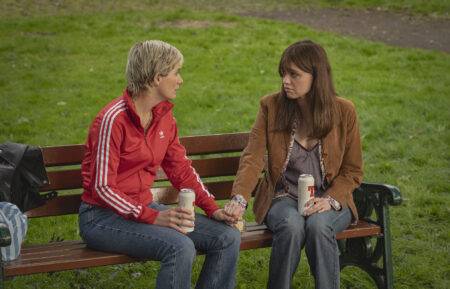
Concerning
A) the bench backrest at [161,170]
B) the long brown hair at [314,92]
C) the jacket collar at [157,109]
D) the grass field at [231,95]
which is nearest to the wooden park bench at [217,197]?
the bench backrest at [161,170]

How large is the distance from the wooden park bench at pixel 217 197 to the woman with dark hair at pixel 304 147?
0.17 metres

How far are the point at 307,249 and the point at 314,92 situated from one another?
3.38ft

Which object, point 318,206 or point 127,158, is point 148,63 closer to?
point 127,158

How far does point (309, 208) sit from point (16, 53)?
30.9 feet

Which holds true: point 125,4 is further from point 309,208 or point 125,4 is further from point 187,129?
point 309,208

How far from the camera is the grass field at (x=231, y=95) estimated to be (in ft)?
15.4

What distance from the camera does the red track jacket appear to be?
3.23 meters

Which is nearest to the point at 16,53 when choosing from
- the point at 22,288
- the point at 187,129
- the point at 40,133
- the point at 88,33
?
the point at 88,33

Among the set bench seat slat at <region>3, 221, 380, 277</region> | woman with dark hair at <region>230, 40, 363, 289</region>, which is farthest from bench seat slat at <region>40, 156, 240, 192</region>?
bench seat slat at <region>3, 221, 380, 277</region>

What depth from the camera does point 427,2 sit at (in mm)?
15547

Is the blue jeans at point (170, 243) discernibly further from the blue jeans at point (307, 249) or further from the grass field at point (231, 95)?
the grass field at point (231, 95)

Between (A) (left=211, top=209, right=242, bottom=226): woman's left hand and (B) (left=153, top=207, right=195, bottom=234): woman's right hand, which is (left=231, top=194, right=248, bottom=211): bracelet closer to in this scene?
(A) (left=211, top=209, right=242, bottom=226): woman's left hand

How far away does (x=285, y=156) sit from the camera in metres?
3.87

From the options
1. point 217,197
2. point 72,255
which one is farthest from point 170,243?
point 217,197
